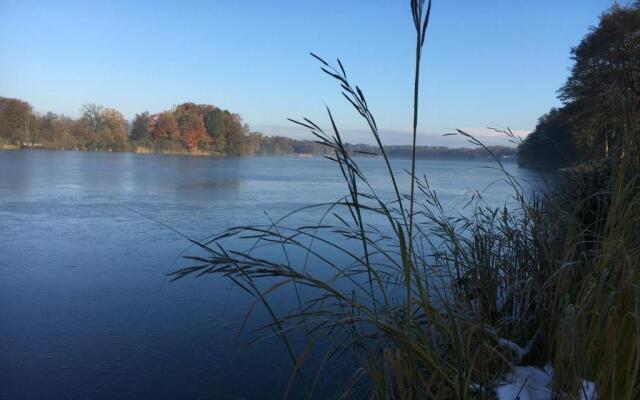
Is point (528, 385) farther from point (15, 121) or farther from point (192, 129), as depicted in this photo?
point (192, 129)

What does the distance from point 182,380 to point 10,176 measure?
51.9 ft

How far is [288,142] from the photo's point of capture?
10219cm

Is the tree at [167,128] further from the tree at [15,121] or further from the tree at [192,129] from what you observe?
the tree at [15,121]

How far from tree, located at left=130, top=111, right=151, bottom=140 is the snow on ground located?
228 feet

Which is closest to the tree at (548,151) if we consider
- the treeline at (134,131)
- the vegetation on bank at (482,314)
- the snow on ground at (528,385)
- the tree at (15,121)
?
the vegetation on bank at (482,314)

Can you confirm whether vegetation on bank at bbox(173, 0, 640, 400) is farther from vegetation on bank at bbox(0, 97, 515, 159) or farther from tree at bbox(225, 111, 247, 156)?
tree at bbox(225, 111, 247, 156)

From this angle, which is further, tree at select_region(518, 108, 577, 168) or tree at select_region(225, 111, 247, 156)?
tree at select_region(225, 111, 247, 156)

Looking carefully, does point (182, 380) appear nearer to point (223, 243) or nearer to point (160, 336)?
point (160, 336)

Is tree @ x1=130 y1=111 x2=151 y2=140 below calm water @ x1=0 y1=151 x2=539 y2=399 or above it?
above

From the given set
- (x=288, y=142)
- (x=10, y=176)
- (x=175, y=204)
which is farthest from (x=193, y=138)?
(x=175, y=204)

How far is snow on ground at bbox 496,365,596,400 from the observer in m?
1.38

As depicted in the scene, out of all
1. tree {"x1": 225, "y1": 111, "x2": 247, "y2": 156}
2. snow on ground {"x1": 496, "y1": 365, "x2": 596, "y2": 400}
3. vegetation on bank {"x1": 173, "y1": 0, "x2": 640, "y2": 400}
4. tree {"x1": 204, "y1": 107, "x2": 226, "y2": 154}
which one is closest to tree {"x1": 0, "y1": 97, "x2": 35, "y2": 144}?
tree {"x1": 204, "y1": 107, "x2": 226, "y2": 154}

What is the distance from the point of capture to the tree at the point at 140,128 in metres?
67.2

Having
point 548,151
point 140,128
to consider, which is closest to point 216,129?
point 140,128
